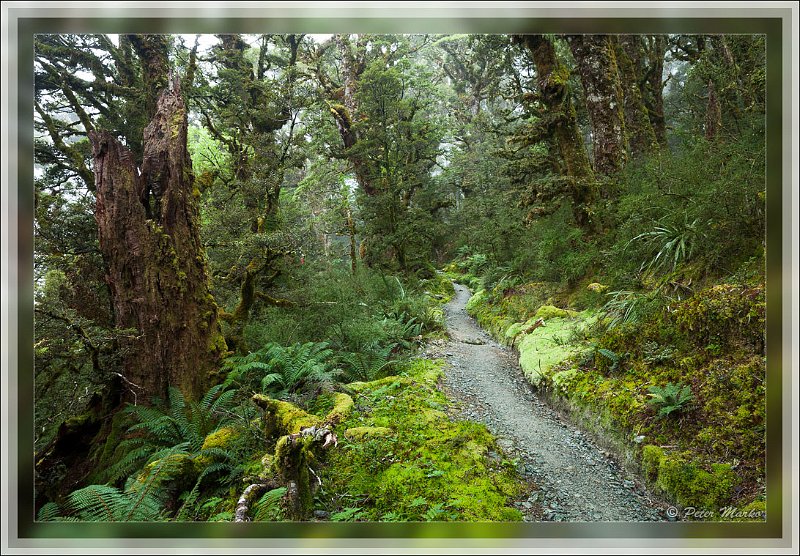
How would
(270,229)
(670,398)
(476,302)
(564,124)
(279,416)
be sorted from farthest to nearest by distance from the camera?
(476,302), (270,229), (564,124), (279,416), (670,398)

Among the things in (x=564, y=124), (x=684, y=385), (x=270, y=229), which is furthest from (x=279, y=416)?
(x=564, y=124)

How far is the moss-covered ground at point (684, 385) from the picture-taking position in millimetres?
2262

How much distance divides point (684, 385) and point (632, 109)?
7.23 meters

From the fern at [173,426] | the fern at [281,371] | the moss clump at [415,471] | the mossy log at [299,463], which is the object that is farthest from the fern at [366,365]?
the mossy log at [299,463]

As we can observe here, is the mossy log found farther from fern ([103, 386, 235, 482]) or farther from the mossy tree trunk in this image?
the mossy tree trunk

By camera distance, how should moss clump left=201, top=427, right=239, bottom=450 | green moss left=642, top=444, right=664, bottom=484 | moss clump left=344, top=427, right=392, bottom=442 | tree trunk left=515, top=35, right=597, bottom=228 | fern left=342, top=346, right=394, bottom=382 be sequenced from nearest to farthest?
green moss left=642, top=444, right=664, bottom=484, moss clump left=344, top=427, right=392, bottom=442, moss clump left=201, top=427, right=239, bottom=450, fern left=342, top=346, right=394, bottom=382, tree trunk left=515, top=35, right=597, bottom=228

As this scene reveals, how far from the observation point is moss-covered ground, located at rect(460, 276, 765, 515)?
2.26 m

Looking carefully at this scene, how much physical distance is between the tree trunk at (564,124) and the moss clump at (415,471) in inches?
166

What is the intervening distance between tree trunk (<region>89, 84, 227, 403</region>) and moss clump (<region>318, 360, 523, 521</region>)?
7.07ft

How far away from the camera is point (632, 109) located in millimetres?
7781

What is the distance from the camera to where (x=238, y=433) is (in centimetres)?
318

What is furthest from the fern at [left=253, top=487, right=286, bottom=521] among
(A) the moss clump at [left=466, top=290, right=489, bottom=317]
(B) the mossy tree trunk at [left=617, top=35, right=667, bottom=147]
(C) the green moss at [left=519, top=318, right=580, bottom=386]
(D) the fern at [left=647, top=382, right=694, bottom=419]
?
(B) the mossy tree trunk at [left=617, top=35, right=667, bottom=147]

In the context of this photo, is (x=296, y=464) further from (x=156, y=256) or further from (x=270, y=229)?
(x=270, y=229)
